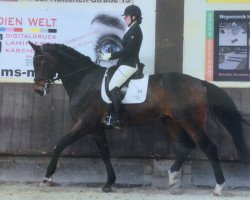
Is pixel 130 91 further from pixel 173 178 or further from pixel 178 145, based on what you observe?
pixel 173 178

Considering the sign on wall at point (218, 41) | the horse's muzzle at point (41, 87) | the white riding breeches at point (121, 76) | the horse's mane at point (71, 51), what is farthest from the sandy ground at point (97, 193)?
the horse's mane at point (71, 51)

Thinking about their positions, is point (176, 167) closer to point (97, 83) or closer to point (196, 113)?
point (196, 113)

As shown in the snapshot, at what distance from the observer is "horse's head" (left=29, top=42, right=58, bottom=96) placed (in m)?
8.12

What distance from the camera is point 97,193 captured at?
7895 millimetres

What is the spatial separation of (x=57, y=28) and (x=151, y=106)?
246 centimetres

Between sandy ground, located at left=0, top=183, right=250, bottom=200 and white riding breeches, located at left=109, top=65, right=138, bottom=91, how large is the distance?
169 centimetres

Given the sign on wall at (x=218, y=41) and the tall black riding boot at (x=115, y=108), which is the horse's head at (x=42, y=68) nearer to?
the tall black riding boot at (x=115, y=108)

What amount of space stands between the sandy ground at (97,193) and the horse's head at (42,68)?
160 centimetres

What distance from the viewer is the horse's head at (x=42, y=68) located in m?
8.12

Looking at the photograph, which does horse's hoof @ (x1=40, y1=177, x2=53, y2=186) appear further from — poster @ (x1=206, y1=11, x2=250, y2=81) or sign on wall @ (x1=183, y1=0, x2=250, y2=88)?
poster @ (x1=206, y1=11, x2=250, y2=81)

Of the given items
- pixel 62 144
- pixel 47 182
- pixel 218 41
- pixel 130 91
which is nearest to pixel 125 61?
pixel 130 91

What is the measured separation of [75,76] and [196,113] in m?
2.08

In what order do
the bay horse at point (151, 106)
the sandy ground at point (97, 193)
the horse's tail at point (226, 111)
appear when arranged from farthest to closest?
the horse's tail at point (226, 111), the bay horse at point (151, 106), the sandy ground at point (97, 193)

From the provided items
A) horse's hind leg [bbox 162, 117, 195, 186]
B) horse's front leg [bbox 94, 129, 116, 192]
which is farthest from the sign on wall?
horse's front leg [bbox 94, 129, 116, 192]
